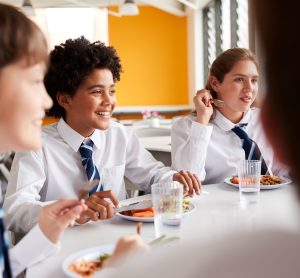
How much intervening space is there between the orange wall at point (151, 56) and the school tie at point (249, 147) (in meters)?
6.94

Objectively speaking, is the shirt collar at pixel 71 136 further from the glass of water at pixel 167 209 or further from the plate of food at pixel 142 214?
the glass of water at pixel 167 209

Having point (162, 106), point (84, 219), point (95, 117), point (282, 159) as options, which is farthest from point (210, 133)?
point (162, 106)

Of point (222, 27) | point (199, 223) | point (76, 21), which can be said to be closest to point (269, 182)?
point (199, 223)

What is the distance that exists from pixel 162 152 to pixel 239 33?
3980 millimetres

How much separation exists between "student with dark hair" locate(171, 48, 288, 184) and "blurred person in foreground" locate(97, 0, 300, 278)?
1633mm

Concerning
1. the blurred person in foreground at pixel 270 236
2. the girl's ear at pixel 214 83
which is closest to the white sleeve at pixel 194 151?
the girl's ear at pixel 214 83

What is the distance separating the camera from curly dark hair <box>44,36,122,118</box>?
1886mm

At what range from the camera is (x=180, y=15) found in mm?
8883

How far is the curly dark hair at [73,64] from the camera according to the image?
6.19 feet

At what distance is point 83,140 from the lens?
187 cm

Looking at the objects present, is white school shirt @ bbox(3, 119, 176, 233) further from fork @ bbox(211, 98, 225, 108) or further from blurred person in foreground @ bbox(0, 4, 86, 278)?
fork @ bbox(211, 98, 225, 108)

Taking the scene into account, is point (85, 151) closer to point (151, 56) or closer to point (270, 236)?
point (270, 236)

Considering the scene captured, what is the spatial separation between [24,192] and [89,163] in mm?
342

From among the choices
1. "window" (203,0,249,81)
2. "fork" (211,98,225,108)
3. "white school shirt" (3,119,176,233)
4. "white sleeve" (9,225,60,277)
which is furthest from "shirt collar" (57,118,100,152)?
"window" (203,0,249,81)
